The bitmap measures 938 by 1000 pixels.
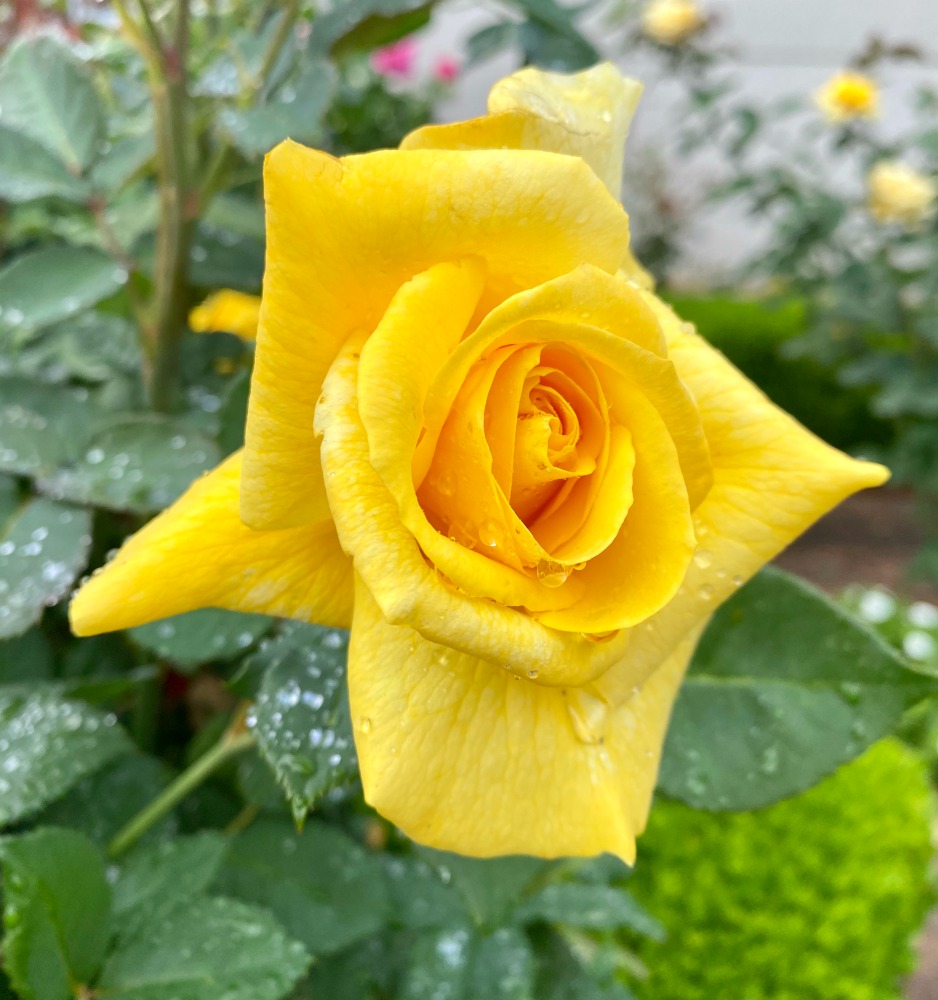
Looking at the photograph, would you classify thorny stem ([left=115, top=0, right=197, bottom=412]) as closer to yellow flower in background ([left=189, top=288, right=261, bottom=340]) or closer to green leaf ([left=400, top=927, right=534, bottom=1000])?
yellow flower in background ([left=189, top=288, right=261, bottom=340])

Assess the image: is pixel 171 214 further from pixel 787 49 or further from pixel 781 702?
pixel 787 49

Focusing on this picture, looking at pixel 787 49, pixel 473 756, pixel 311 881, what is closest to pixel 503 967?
pixel 311 881

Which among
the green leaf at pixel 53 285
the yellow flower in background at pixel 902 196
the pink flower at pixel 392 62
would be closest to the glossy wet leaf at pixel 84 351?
the green leaf at pixel 53 285

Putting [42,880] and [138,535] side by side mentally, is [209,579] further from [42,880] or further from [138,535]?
[42,880]

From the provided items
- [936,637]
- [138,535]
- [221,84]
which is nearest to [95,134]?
[221,84]

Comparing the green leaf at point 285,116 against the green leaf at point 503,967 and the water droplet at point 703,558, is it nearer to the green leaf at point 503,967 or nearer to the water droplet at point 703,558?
the water droplet at point 703,558

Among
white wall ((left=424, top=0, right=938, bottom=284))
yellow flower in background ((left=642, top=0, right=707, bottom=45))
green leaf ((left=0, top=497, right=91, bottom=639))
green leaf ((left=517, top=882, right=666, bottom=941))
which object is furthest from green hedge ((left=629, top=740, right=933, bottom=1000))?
white wall ((left=424, top=0, right=938, bottom=284))
